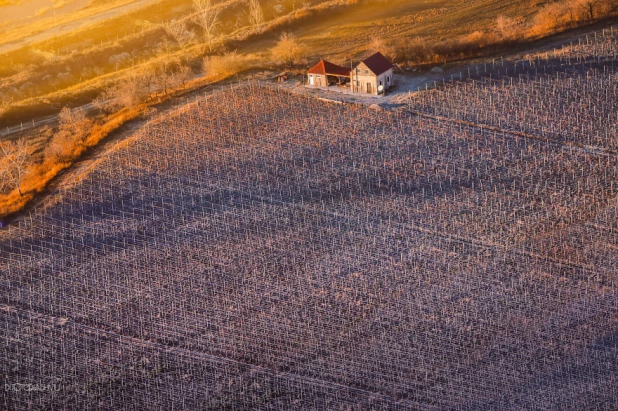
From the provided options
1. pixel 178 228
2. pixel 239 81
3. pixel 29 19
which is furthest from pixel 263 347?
pixel 29 19

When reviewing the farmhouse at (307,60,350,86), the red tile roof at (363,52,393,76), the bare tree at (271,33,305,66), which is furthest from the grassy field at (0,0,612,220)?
the red tile roof at (363,52,393,76)

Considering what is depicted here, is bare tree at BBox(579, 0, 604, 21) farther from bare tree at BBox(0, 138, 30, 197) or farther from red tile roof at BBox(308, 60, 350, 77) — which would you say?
bare tree at BBox(0, 138, 30, 197)

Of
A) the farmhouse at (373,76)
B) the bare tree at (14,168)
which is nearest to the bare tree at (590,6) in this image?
the farmhouse at (373,76)

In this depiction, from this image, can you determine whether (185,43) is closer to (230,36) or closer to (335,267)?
(230,36)

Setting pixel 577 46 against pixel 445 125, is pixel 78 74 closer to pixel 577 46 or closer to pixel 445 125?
pixel 445 125

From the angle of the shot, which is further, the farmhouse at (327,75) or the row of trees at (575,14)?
the row of trees at (575,14)

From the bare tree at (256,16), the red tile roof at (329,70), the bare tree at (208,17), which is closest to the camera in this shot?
the red tile roof at (329,70)

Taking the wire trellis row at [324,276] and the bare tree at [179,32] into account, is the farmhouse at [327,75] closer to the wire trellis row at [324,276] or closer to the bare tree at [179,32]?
the wire trellis row at [324,276]

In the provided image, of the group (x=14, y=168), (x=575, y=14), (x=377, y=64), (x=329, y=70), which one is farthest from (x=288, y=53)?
(x=14, y=168)
